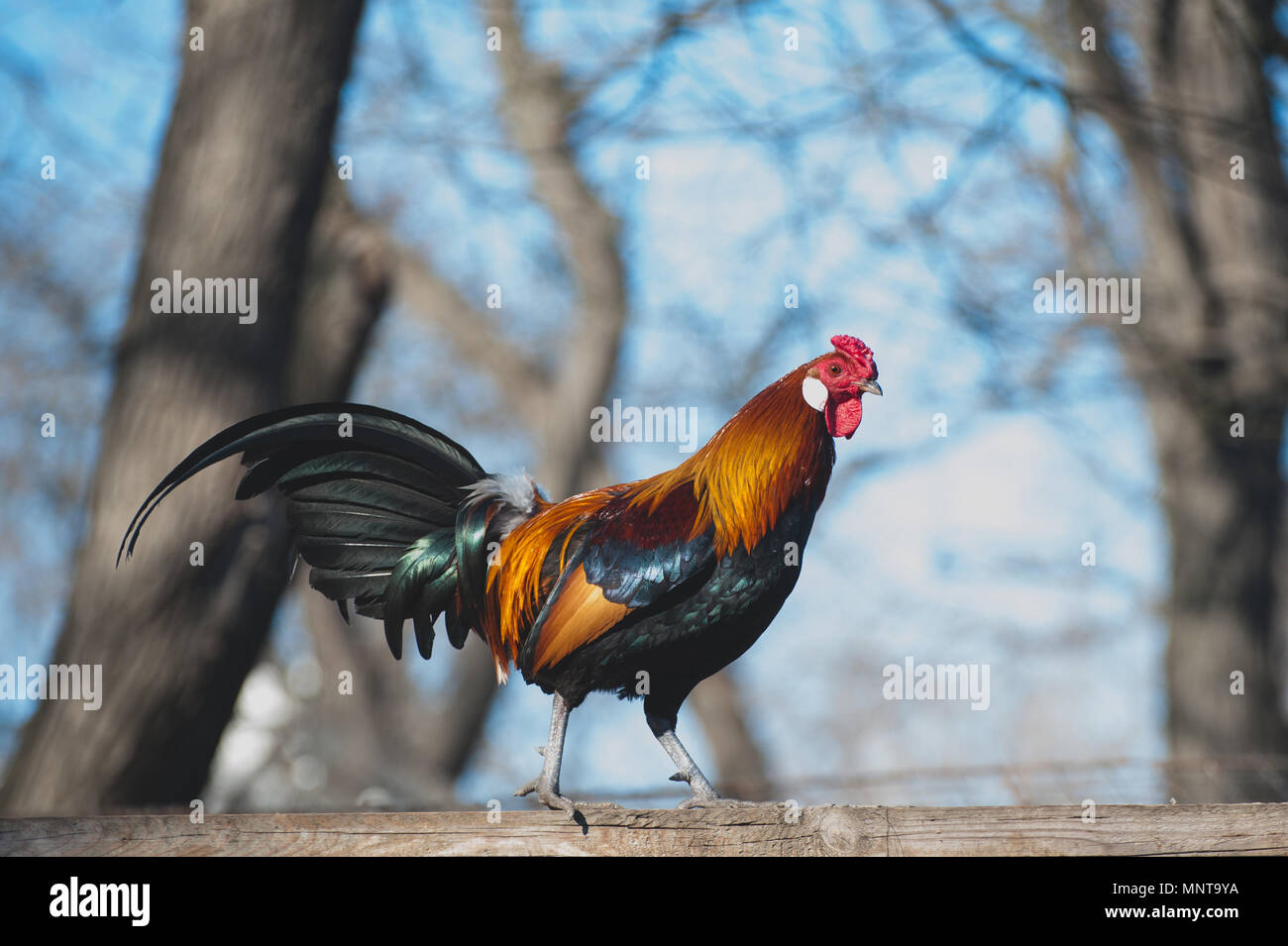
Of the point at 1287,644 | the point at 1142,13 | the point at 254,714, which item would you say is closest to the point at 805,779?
the point at 1142,13

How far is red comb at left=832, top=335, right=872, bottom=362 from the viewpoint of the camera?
279cm

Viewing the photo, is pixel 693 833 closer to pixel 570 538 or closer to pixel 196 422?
pixel 570 538

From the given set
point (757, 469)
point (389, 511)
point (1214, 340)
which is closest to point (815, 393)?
point (757, 469)

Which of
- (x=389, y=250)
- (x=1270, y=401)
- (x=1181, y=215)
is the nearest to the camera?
(x=389, y=250)

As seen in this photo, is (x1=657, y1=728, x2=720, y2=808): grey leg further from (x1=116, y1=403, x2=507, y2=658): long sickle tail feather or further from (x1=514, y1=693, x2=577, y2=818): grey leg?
(x1=116, y1=403, x2=507, y2=658): long sickle tail feather

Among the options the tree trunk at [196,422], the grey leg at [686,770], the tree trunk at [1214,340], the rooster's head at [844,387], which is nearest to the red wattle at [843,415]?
the rooster's head at [844,387]

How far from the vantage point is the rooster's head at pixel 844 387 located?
277cm

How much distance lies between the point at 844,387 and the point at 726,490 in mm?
384

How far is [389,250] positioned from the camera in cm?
481

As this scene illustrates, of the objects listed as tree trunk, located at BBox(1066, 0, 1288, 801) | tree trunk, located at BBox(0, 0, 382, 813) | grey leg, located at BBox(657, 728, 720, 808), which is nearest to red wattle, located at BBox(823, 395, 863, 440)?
grey leg, located at BBox(657, 728, 720, 808)

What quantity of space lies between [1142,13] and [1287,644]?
6.51 metres

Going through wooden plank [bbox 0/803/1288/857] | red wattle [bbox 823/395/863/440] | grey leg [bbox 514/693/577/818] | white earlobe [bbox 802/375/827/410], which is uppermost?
white earlobe [bbox 802/375/827/410]

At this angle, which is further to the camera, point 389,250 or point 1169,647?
point 1169,647
